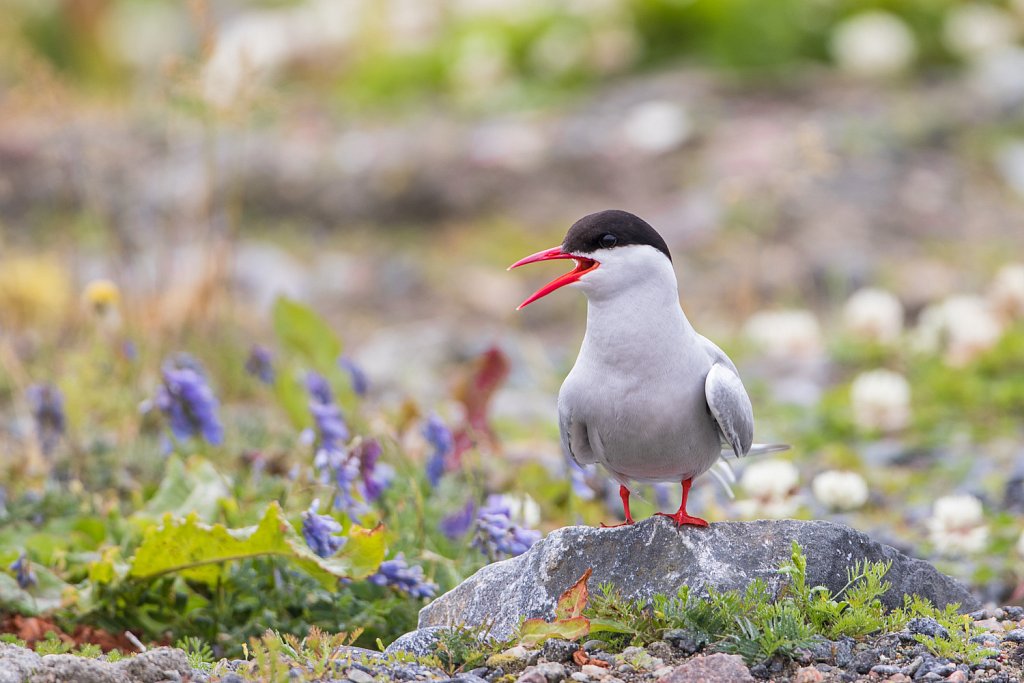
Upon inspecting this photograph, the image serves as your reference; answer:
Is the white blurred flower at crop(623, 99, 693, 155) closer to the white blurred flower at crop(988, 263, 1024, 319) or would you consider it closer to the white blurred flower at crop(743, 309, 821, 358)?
the white blurred flower at crop(743, 309, 821, 358)

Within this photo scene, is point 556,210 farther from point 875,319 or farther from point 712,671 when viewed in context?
point 712,671

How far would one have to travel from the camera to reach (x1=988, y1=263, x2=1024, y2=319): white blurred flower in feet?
21.0

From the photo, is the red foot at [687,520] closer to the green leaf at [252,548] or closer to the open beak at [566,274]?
the open beak at [566,274]

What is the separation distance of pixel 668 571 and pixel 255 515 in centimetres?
146

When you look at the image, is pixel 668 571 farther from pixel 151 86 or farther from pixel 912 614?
pixel 151 86

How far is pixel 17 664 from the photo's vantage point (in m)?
2.56

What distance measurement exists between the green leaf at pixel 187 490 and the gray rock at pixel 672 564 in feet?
3.46

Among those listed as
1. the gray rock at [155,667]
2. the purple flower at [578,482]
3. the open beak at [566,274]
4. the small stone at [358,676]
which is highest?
the open beak at [566,274]

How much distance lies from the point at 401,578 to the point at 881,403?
3.08 metres

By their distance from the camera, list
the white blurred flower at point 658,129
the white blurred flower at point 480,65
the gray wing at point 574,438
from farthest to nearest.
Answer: the white blurred flower at point 480,65, the white blurred flower at point 658,129, the gray wing at point 574,438

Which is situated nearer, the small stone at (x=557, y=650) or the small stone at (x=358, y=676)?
the small stone at (x=358, y=676)

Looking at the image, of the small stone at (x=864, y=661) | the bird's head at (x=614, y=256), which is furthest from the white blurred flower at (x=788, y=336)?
the small stone at (x=864, y=661)

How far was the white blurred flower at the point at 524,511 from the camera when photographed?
13.0 feet

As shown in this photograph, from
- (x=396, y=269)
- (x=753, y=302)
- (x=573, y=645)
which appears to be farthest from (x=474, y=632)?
(x=396, y=269)
